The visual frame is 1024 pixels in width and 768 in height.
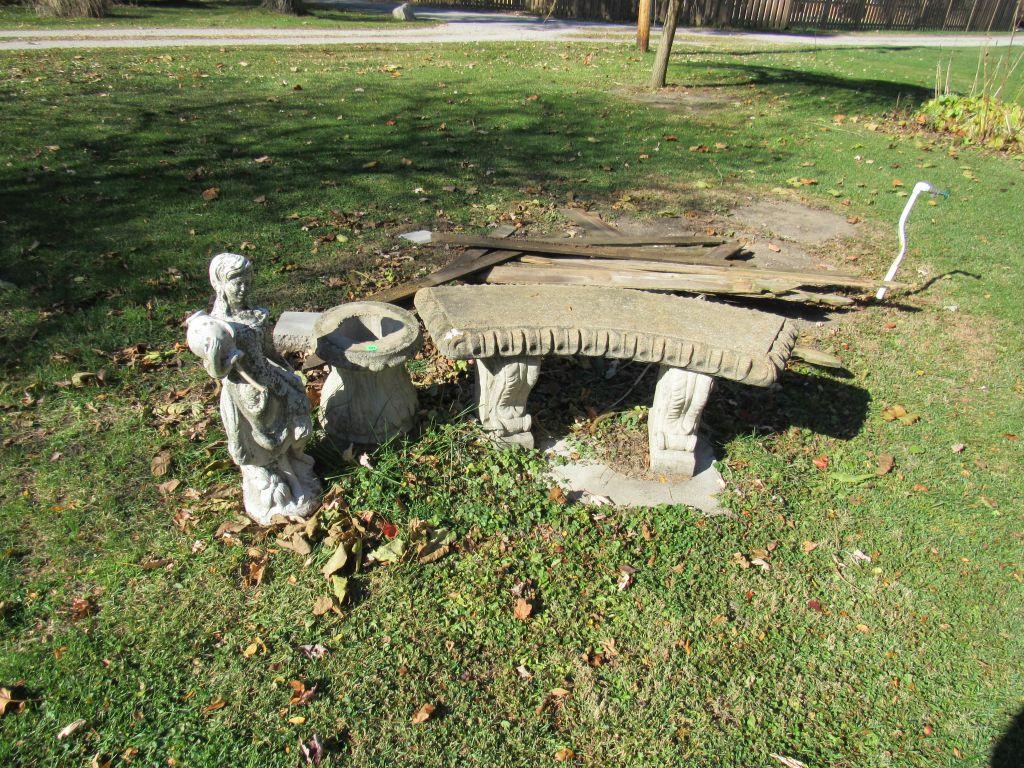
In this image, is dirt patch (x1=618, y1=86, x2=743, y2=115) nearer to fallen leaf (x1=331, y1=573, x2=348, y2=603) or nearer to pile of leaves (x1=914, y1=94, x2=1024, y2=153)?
pile of leaves (x1=914, y1=94, x2=1024, y2=153)

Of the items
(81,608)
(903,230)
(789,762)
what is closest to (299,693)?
(81,608)

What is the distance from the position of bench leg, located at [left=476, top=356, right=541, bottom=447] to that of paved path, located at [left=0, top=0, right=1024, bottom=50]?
444 inches

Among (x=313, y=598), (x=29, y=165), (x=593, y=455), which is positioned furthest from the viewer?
(x=29, y=165)

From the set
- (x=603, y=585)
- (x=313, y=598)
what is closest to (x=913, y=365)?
(x=603, y=585)

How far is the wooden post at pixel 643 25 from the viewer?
15.3 m

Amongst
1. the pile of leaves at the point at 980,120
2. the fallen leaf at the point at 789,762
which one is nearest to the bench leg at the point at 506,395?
the fallen leaf at the point at 789,762

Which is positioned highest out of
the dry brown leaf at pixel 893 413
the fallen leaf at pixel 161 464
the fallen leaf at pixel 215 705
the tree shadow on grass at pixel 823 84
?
the tree shadow on grass at pixel 823 84

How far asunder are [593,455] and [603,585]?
1.07 m

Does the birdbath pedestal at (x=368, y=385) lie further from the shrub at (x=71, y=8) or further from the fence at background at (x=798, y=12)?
the fence at background at (x=798, y=12)

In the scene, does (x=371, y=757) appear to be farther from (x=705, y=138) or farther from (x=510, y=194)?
(x=705, y=138)

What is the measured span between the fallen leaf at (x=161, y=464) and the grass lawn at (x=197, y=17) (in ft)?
50.0

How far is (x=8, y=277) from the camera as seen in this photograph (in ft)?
19.0

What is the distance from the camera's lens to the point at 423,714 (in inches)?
119

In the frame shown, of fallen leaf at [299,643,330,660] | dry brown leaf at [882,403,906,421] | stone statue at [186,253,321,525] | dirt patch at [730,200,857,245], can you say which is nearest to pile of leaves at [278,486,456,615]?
stone statue at [186,253,321,525]
